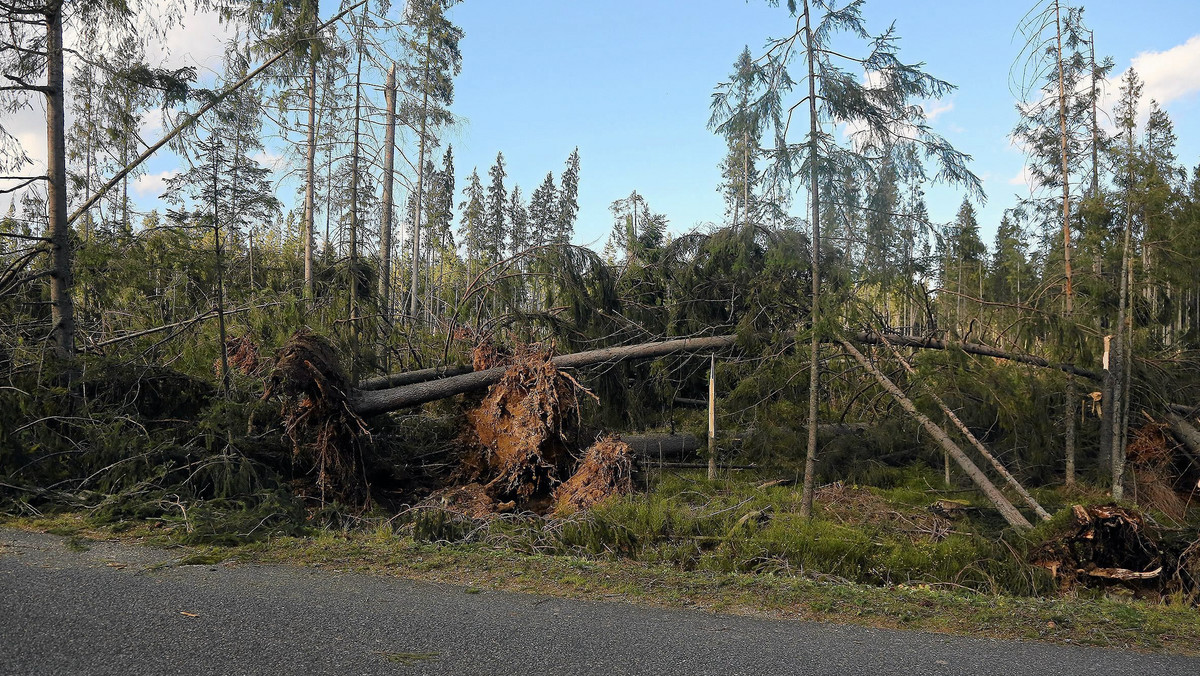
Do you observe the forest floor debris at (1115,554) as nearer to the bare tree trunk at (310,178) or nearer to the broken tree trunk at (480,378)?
the broken tree trunk at (480,378)

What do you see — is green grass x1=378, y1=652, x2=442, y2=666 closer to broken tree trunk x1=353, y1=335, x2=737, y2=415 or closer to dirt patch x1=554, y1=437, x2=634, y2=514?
dirt patch x1=554, y1=437, x2=634, y2=514

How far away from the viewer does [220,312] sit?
25.3 feet

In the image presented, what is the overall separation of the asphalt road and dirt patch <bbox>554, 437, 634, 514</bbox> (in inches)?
122

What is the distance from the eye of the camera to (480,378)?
9.08 meters

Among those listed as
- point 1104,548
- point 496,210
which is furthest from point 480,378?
point 496,210

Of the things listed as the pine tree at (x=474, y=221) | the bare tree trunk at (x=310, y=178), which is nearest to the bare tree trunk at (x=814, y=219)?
the bare tree trunk at (x=310, y=178)

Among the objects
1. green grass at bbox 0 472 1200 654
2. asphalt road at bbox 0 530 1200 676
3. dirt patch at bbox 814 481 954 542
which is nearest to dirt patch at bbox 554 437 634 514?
green grass at bbox 0 472 1200 654

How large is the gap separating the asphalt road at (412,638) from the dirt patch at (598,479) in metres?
3.10

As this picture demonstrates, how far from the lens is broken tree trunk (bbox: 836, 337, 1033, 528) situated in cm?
726

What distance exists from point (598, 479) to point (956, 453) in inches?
149

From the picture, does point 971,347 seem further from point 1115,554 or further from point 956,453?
point 1115,554

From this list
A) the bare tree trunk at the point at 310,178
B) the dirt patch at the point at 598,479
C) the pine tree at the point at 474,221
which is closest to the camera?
the dirt patch at the point at 598,479

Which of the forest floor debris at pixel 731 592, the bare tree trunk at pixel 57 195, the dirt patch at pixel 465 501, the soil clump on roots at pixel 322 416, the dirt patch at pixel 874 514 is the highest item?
the bare tree trunk at pixel 57 195

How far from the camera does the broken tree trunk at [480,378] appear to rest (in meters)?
8.60
